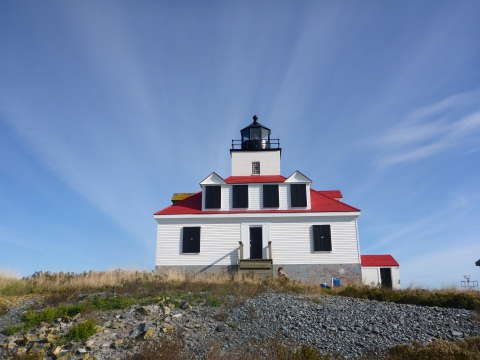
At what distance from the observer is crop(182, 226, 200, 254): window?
70.7 feet

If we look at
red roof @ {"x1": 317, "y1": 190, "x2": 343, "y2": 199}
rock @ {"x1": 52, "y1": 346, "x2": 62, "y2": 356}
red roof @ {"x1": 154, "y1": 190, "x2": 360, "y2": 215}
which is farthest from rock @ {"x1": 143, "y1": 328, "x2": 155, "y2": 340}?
red roof @ {"x1": 317, "y1": 190, "x2": 343, "y2": 199}

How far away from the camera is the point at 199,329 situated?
10.3m

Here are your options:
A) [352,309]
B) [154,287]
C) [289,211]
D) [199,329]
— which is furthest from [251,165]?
[199,329]

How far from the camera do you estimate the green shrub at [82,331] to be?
9641 millimetres

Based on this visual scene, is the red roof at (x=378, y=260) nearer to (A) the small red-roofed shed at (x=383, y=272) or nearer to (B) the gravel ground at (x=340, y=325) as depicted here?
(A) the small red-roofed shed at (x=383, y=272)

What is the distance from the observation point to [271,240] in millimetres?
21641

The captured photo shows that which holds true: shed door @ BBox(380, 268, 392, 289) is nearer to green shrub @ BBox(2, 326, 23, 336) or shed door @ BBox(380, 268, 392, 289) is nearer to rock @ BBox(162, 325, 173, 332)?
rock @ BBox(162, 325, 173, 332)

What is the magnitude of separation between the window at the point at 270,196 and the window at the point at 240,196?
3.49 feet

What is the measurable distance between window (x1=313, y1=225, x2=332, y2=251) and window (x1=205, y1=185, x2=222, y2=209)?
18.0 feet

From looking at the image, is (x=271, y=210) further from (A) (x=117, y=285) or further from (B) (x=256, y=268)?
(A) (x=117, y=285)

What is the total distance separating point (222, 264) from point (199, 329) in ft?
36.3

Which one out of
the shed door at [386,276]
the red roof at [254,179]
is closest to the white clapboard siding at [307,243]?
the red roof at [254,179]

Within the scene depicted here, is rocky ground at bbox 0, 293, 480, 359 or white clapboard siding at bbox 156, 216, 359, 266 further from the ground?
white clapboard siding at bbox 156, 216, 359, 266

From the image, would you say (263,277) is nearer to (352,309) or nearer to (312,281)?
(312,281)
